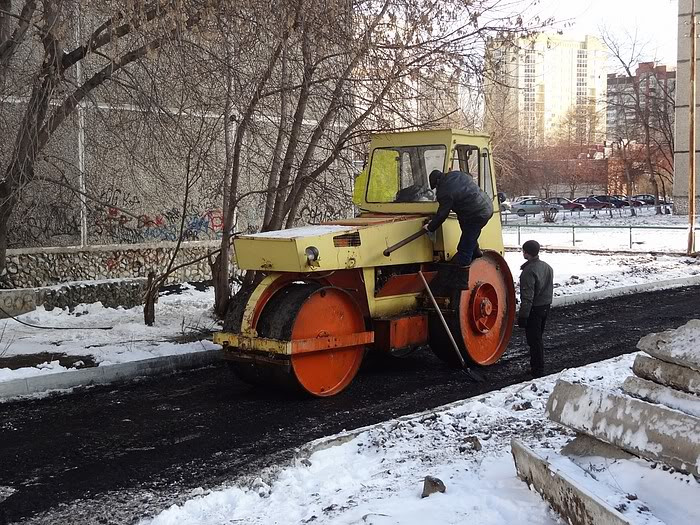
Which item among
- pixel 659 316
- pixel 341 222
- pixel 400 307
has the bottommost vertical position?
pixel 659 316

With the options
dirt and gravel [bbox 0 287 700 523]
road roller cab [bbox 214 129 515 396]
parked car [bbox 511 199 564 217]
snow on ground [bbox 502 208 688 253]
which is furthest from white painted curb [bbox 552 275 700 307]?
parked car [bbox 511 199 564 217]

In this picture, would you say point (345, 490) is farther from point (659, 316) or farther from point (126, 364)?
point (659, 316)

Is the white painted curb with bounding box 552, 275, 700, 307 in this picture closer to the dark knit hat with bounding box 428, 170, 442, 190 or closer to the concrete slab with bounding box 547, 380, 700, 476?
the dark knit hat with bounding box 428, 170, 442, 190

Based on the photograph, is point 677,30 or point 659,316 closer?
point 659,316

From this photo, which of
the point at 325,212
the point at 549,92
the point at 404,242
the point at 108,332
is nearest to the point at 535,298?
the point at 404,242

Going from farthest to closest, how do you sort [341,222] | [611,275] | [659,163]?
[659,163]
[611,275]
[341,222]

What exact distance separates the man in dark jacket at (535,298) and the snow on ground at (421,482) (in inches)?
62.8

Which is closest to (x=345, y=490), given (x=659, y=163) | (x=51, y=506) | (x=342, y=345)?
(x=51, y=506)

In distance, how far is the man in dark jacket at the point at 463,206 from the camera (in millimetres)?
8219

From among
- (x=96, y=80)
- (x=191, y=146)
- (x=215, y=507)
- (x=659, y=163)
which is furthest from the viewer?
(x=659, y=163)

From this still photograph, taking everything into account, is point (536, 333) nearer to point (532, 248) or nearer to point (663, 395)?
point (532, 248)

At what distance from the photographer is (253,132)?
10867mm

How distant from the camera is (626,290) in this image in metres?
16.5

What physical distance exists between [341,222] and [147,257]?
7.85 meters
